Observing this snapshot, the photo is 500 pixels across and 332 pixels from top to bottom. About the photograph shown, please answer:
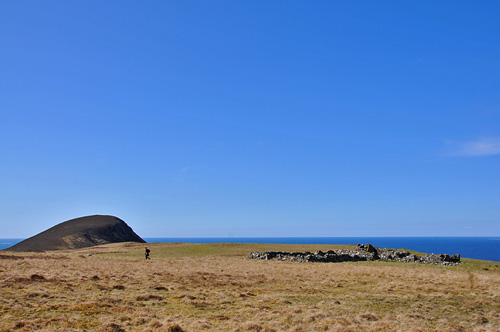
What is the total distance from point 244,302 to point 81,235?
108200 millimetres

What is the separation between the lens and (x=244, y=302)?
848 inches

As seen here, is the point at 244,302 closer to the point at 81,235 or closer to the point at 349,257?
the point at 349,257

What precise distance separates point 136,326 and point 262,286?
13923 millimetres

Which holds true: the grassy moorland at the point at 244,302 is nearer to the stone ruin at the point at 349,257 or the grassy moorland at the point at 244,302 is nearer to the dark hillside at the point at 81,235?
the stone ruin at the point at 349,257

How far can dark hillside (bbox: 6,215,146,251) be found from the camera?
103875mm

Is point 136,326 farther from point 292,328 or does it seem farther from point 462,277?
point 462,277

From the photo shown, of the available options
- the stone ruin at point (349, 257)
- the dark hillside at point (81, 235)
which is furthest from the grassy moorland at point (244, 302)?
the dark hillside at point (81, 235)

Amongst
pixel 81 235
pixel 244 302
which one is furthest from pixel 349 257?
pixel 81 235

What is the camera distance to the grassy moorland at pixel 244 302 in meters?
16.1

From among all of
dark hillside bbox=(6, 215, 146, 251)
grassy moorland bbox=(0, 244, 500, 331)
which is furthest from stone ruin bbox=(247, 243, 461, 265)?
dark hillside bbox=(6, 215, 146, 251)

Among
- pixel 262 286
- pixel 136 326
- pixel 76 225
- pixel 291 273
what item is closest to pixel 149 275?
pixel 262 286

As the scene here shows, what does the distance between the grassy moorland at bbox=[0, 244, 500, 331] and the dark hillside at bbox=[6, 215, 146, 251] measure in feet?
272

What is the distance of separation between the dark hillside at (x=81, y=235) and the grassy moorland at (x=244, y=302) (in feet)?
272

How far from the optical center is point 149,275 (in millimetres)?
31750
